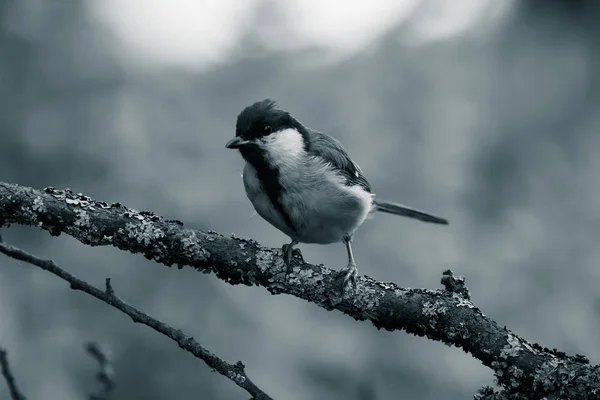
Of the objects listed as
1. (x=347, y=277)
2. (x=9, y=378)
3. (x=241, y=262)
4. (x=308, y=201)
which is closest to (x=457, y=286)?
(x=347, y=277)

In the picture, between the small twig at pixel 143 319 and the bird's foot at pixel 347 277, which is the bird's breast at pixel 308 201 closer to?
the bird's foot at pixel 347 277

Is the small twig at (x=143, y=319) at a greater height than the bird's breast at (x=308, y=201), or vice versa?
the bird's breast at (x=308, y=201)

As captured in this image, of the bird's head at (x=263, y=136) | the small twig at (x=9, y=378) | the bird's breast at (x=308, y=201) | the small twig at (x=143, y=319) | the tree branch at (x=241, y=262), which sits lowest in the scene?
the small twig at (x=9, y=378)

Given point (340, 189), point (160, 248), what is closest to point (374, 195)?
point (340, 189)

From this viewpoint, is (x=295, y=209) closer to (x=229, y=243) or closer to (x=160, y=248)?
(x=229, y=243)

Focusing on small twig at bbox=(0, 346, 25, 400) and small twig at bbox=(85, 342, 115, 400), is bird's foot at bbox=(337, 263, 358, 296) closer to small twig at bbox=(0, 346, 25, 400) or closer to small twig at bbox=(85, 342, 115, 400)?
small twig at bbox=(85, 342, 115, 400)

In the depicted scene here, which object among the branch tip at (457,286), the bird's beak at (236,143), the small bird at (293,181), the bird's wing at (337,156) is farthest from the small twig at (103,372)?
the bird's wing at (337,156)
